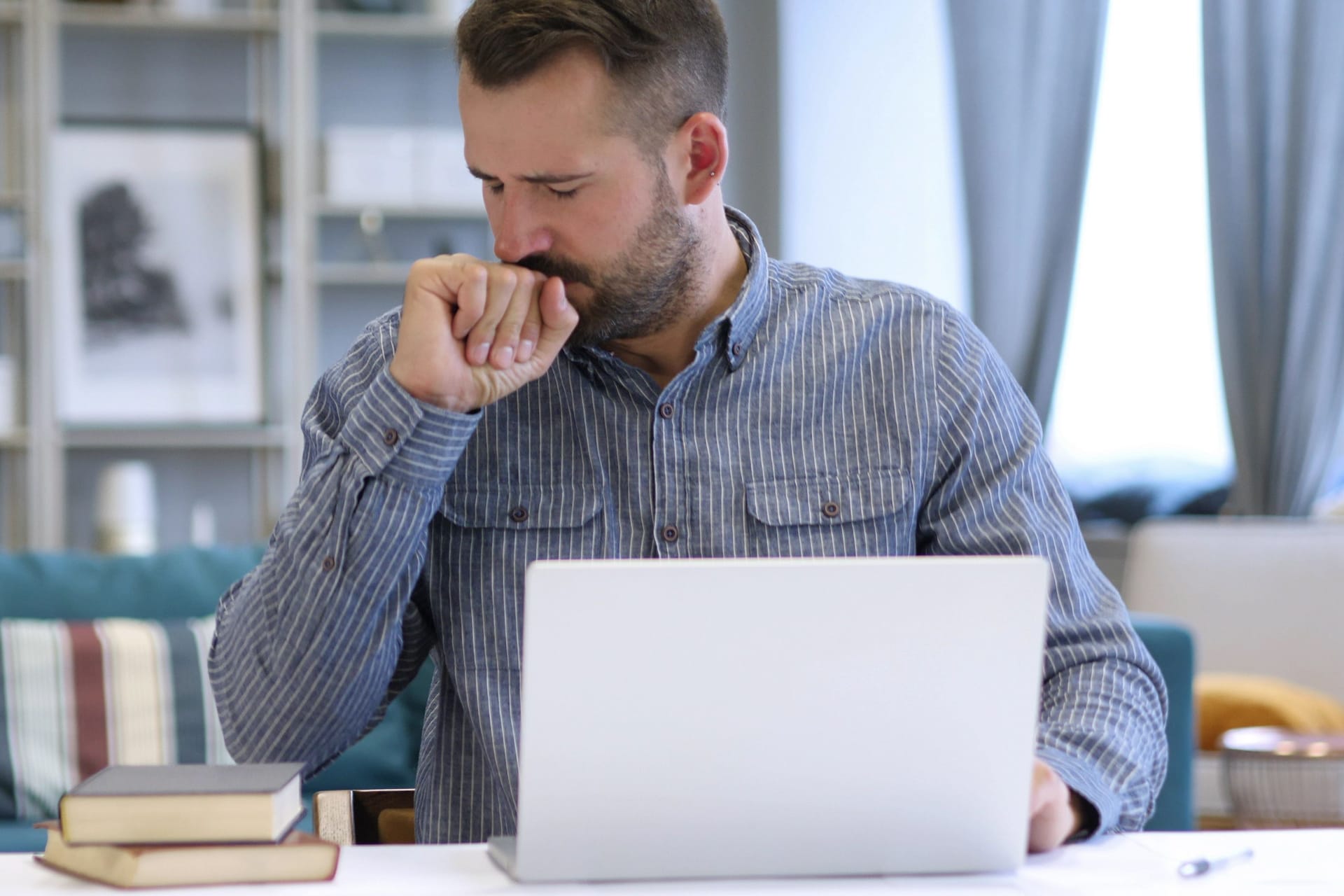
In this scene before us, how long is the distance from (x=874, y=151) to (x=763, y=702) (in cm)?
370

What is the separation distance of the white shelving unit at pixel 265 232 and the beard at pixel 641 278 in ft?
8.82

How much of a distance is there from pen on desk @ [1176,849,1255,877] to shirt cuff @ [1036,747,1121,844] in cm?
8

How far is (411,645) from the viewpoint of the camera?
1.33 m

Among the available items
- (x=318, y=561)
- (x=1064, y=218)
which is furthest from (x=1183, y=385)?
Result: (x=318, y=561)

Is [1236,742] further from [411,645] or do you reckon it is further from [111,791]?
[111,791]

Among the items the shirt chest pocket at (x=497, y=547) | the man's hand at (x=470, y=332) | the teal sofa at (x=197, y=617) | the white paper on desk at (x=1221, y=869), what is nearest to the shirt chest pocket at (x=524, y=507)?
the shirt chest pocket at (x=497, y=547)

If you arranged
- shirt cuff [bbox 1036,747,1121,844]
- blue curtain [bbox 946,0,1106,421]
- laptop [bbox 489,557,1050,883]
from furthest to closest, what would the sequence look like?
blue curtain [bbox 946,0,1106,421]
shirt cuff [bbox 1036,747,1121,844]
laptop [bbox 489,557,1050,883]

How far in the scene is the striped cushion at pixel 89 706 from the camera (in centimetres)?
228

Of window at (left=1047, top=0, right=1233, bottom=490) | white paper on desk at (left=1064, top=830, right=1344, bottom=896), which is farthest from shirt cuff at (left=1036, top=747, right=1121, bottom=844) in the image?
window at (left=1047, top=0, right=1233, bottom=490)

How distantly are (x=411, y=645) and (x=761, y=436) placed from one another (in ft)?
1.21

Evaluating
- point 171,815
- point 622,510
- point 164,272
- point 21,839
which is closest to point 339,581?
point 622,510

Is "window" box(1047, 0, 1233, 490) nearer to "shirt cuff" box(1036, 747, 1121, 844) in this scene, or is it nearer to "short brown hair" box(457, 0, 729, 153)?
"short brown hair" box(457, 0, 729, 153)

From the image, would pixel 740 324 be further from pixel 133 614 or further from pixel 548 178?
pixel 133 614

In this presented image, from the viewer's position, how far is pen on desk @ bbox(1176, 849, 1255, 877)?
2.85 ft
